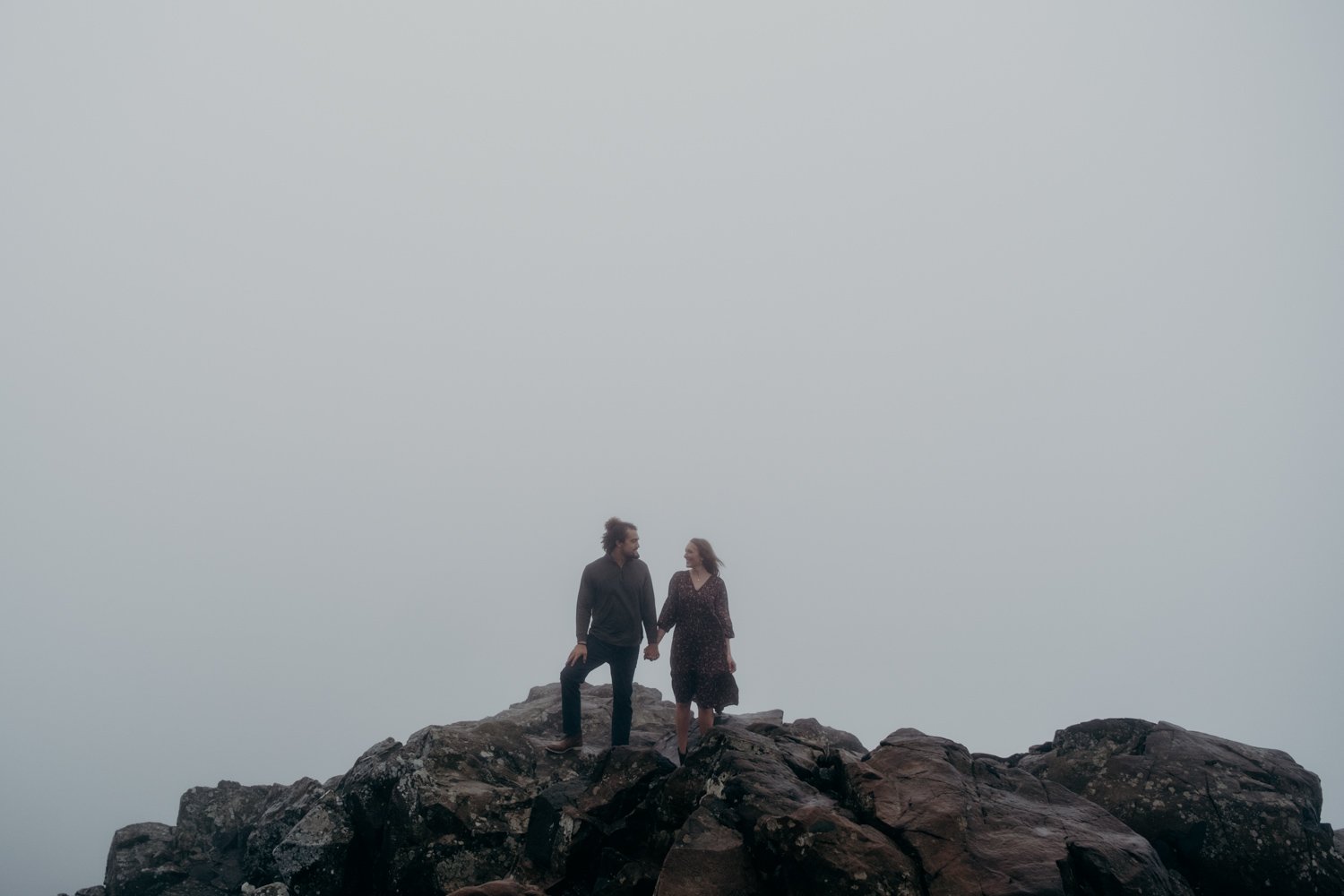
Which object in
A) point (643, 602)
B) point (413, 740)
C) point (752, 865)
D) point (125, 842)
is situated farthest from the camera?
point (125, 842)

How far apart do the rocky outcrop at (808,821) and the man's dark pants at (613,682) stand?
26.6 inches

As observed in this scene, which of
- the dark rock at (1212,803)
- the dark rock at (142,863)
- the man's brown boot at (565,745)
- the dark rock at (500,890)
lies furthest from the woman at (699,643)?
the dark rock at (142,863)

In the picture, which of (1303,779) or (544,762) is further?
(544,762)

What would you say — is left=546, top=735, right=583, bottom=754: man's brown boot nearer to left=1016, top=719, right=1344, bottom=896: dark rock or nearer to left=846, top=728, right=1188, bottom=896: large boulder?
left=846, top=728, right=1188, bottom=896: large boulder

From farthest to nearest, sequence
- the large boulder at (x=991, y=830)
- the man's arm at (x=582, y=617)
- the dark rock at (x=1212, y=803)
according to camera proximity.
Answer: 1. the man's arm at (x=582, y=617)
2. the dark rock at (x=1212, y=803)
3. the large boulder at (x=991, y=830)

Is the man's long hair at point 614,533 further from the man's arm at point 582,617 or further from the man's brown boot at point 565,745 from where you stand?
the man's brown boot at point 565,745

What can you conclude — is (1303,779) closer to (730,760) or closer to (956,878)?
(956,878)

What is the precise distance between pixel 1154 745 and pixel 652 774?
909cm

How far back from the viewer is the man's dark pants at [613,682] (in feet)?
48.2

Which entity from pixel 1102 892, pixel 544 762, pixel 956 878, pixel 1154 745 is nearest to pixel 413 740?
pixel 544 762

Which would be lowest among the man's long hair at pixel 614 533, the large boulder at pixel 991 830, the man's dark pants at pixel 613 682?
the large boulder at pixel 991 830

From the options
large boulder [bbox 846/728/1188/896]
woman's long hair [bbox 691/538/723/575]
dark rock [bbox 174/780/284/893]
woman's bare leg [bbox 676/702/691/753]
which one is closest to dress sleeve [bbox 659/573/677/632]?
woman's long hair [bbox 691/538/723/575]

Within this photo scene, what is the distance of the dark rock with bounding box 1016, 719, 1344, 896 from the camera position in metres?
10.9

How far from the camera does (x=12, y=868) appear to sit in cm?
16575
